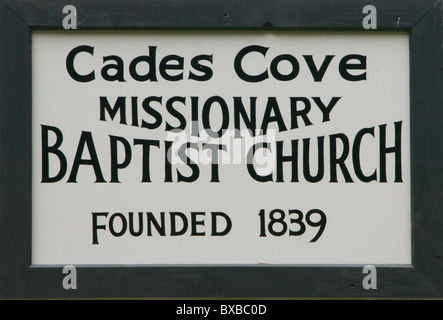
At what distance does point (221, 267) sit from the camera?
174 centimetres

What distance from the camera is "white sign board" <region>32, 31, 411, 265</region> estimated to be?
175cm

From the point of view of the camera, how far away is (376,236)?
1751 millimetres

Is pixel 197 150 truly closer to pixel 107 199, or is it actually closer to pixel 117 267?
pixel 107 199

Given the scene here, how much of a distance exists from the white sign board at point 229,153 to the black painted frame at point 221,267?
35 mm

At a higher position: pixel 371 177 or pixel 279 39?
pixel 279 39

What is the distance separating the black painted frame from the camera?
173 cm

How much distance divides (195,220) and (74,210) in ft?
1.22

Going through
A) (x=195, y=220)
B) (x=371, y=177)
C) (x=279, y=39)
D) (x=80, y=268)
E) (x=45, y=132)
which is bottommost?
(x=80, y=268)

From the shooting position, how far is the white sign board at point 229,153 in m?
1.75

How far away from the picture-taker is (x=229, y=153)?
1761 millimetres

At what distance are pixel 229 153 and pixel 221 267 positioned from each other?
1.15 ft

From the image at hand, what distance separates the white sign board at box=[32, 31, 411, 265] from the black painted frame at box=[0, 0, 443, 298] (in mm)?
35

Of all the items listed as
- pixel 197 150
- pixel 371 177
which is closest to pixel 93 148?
pixel 197 150

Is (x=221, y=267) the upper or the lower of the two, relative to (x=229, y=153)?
lower
